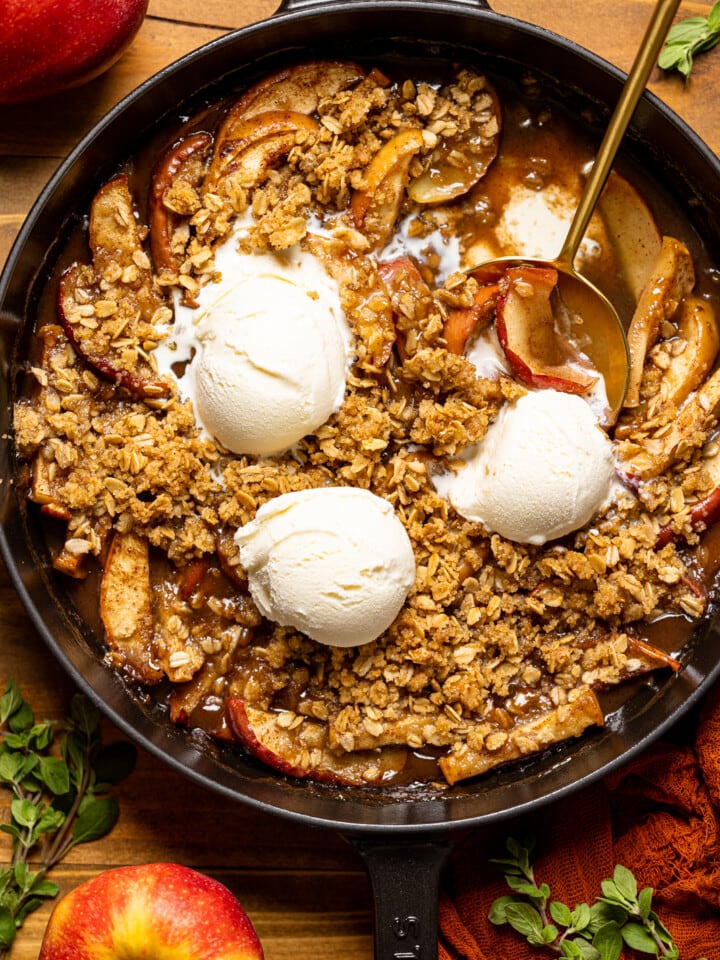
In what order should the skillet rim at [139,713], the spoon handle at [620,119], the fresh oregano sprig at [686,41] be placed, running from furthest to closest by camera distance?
the fresh oregano sprig at [686,41] → the skillet rim at [139,713] → the spoon handle at [620,119]

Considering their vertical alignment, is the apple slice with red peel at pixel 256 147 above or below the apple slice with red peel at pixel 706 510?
above

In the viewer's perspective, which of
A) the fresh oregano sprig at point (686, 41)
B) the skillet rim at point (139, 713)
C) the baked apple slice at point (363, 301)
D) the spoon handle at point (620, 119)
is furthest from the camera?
the fresh oregano sprig at point (686, 41)

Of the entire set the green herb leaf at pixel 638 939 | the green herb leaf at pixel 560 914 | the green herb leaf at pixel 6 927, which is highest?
the green herb leaf at pixel 560 914

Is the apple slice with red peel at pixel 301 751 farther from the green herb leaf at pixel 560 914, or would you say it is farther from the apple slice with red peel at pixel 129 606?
the green herb leaf at pixel 560 914

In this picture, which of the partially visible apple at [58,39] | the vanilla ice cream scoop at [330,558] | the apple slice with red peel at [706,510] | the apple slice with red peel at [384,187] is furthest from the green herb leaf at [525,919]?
the partially visible apple at [58,39]

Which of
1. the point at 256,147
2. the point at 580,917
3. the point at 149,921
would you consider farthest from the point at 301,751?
the point at 256,147

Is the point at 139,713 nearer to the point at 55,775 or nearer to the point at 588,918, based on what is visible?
the point at 55,775
